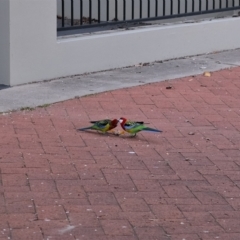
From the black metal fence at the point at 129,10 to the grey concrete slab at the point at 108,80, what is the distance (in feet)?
2.30

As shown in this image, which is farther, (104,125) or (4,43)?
(4,43)

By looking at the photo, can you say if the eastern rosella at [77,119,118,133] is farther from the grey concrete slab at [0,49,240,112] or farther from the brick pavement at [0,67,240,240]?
the grey concrete slab at [0,49,240,112]

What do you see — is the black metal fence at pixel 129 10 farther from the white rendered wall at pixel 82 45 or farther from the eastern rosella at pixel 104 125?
the eastern rosella at pixel 104 125

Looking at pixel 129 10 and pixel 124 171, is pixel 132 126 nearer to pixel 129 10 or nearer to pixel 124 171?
pixel 124 171

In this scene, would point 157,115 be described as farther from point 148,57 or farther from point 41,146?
point 148,57

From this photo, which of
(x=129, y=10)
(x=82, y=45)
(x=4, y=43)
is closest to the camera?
(x=4, y=43)

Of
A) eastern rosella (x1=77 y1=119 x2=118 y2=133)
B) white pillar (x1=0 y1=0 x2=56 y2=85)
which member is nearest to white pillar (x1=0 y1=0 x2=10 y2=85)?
white pillar (x1=0 y1=0 x2=56 y2=85)

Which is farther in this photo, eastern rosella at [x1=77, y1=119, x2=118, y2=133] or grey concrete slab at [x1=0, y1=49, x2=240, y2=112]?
grey concrete slab at [x1=0, y1=49, x2=240, y2=112]

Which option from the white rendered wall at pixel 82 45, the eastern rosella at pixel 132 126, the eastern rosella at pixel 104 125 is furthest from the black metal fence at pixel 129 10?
the eastern rosella at pixel 132 126

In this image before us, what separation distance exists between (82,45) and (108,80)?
1.84 feet

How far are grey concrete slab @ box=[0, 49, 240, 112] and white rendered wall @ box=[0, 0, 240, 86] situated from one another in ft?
0.36

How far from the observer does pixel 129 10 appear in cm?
1170

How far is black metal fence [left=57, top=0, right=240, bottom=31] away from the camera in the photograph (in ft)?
34.5

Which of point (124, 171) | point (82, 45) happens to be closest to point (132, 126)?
point (124, 171)
